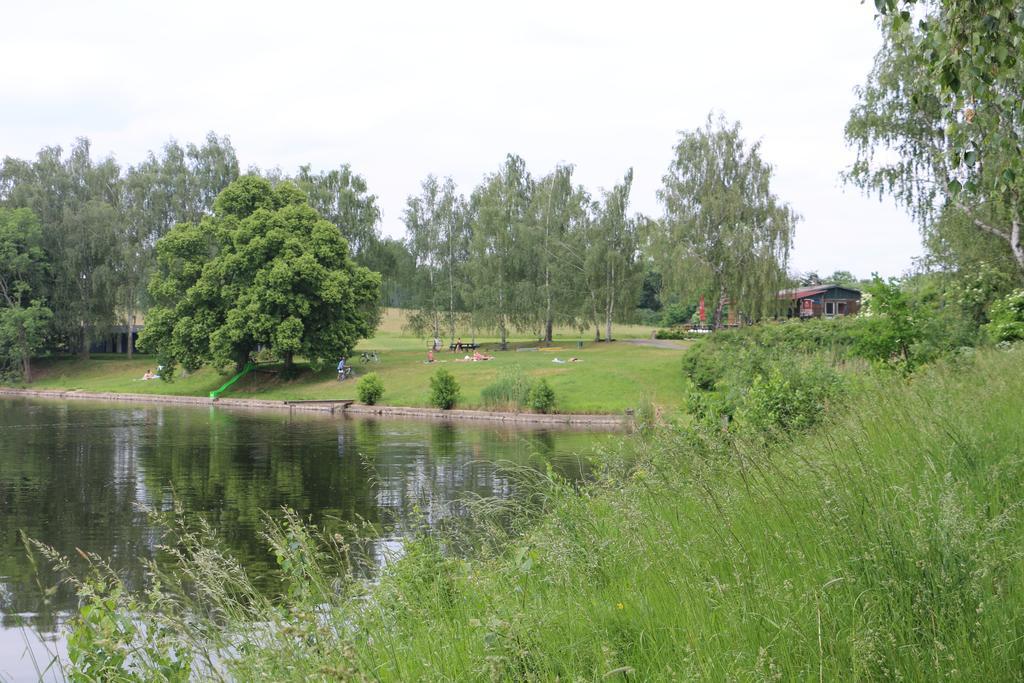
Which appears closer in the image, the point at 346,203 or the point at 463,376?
the point at 463,376

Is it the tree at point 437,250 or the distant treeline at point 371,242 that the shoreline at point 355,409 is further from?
the tree at point 437,250

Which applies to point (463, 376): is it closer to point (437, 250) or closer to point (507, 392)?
point (507, 392)

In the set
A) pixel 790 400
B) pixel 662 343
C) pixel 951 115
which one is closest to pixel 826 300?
pixel 662 343

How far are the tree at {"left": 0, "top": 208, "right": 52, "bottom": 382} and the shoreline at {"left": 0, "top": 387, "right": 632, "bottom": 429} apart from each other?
401cm

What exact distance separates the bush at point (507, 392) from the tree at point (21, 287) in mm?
35542

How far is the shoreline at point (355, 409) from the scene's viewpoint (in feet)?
123

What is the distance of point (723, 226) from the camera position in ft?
161

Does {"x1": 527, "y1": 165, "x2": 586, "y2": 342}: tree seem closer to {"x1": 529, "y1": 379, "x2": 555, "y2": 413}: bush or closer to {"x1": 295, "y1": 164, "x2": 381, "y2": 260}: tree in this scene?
{"x1": 295, "y1": 164, "x2": 381, "y2": 260}: tree

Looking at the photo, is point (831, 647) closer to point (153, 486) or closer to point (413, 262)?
point (153, 486)

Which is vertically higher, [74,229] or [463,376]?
[74,229]

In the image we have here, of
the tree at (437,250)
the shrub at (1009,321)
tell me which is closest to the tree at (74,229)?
the tree at (437,250)

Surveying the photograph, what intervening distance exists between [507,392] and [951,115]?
34184 mm

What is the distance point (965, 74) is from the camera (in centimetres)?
649

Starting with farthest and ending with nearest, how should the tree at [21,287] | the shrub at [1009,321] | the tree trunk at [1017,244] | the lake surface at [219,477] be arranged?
1. the tree at [21,287]
2. the tree trunk at [1017,244]
3. the shrub at [1009,321]
4. the lake surface at [219,477]
